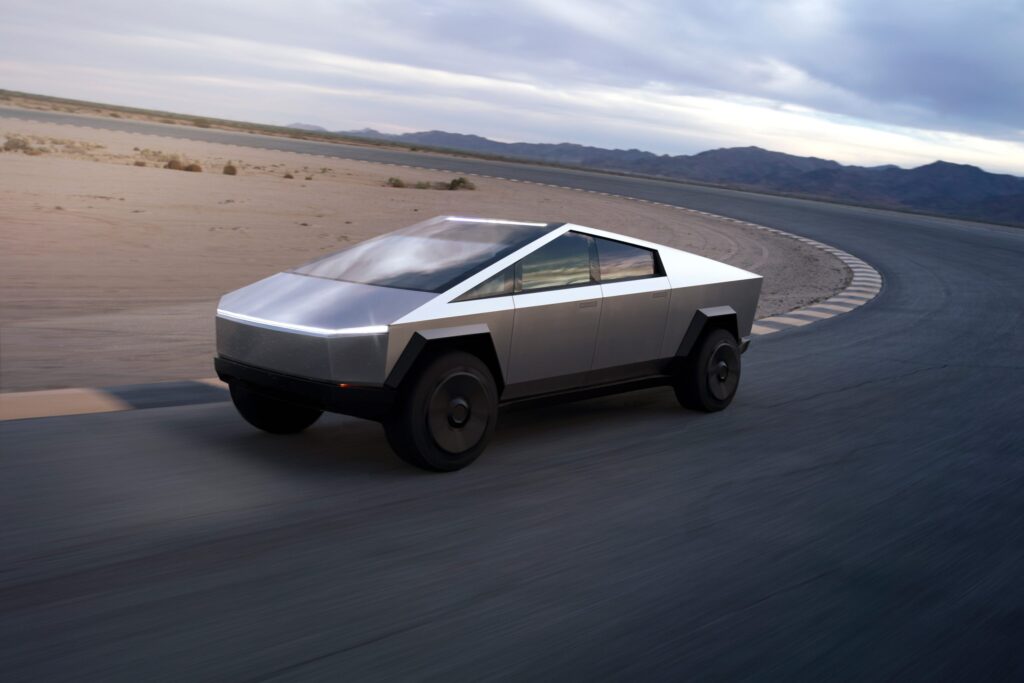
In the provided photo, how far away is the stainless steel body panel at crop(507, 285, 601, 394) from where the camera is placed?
6.33 m

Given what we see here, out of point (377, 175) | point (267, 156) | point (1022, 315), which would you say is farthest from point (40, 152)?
point (1022, 315)

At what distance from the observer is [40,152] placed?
33.1 m

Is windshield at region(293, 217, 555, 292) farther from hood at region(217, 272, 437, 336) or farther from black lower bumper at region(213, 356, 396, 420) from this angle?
black lower bumper at region(213, 356, 396, 420)

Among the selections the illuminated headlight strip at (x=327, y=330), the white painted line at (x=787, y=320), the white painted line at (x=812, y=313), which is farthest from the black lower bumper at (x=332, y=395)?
the white painted line at (x=812, y=313)

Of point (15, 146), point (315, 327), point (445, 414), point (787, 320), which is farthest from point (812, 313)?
point (15, 146)

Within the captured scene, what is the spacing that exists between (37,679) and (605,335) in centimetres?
428

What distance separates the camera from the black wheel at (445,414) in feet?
18.7

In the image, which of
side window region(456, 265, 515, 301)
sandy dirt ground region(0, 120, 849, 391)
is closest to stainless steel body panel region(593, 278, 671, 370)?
side window region(456, 265, 515, 301)

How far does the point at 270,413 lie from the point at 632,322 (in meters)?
2.50

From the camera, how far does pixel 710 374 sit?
7824 mm

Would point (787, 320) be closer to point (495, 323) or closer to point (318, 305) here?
point (495, 323)

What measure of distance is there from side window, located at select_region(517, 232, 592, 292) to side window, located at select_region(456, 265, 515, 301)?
0.28 ft

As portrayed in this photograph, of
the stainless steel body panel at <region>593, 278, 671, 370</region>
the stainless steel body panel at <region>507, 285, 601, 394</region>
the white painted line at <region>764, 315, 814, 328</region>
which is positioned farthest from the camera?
the white painted line at <region>764, 315, 814, 328</region>

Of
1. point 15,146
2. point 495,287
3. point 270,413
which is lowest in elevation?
point 15,146
